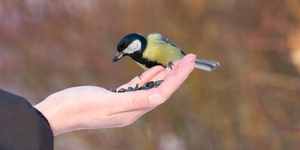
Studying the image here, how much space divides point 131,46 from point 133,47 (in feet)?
0.05

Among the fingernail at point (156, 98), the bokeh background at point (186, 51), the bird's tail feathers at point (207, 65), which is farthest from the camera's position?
the bokeh background at point (186, 51)

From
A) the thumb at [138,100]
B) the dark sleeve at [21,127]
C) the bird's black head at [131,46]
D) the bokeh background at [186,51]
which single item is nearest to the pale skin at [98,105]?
the thumb at [138,100]

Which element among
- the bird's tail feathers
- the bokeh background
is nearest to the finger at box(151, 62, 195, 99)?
the bird's tail feathers

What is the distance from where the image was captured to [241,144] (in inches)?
84.4

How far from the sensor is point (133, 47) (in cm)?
128

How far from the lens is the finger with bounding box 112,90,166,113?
874mm

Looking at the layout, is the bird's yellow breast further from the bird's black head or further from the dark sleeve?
the dark sleeve

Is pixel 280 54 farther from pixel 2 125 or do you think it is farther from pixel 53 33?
pixel 2 125

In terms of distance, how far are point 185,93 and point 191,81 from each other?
5.0 inches

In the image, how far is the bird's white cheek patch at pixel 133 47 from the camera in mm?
1260

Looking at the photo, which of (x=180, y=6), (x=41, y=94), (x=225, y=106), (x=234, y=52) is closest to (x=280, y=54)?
(x=234, y=52)

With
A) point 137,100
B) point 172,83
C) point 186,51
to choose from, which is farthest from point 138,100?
point 186,51

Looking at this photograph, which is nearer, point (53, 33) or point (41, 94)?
point (53, 33)

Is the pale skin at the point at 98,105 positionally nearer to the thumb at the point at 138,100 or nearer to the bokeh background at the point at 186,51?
the thumb at the point at 138,100
